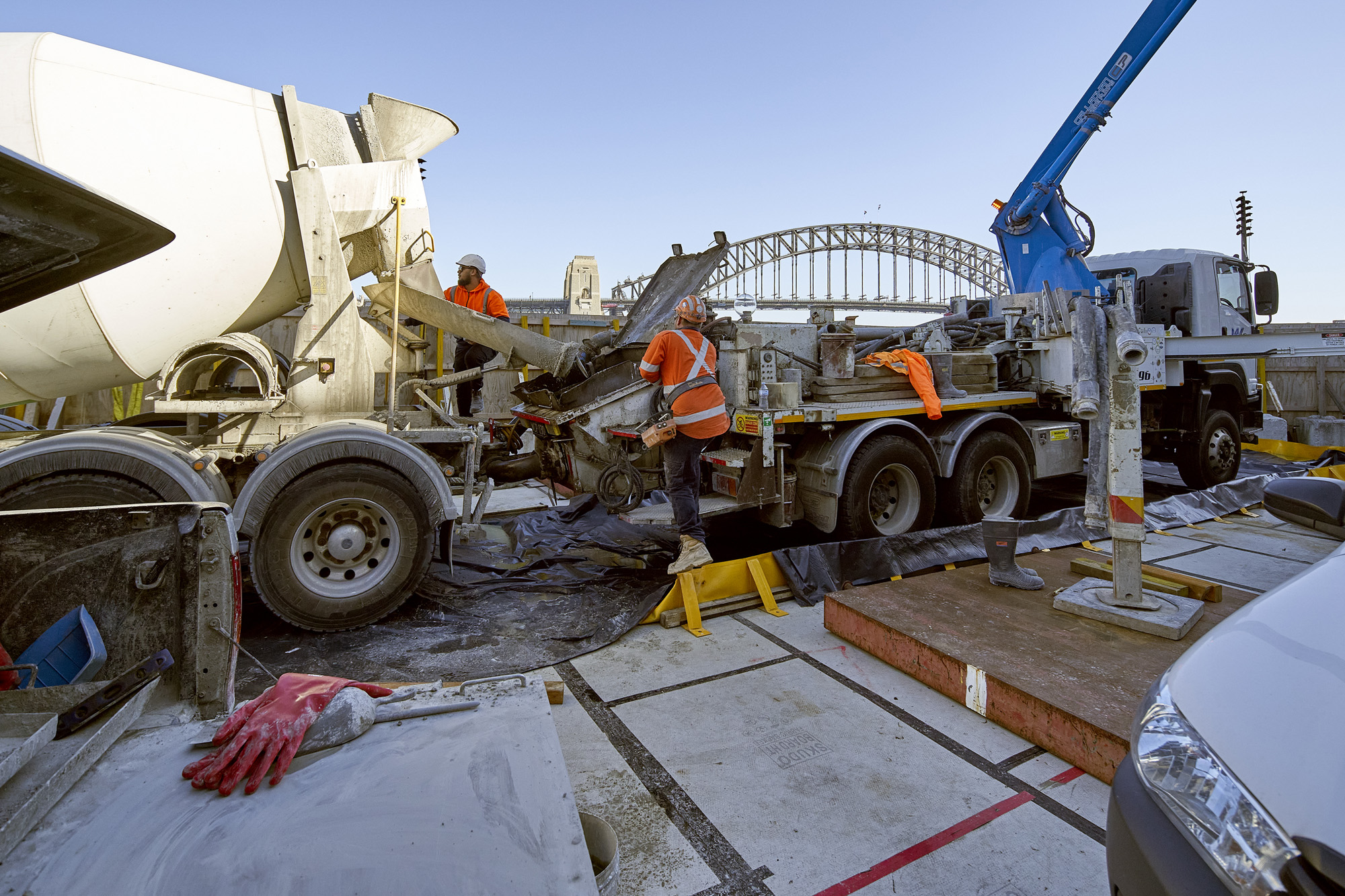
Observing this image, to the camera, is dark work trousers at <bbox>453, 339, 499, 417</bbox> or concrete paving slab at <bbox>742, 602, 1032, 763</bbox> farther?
dark work trousers at <bbox>453, 339, 499, 417</bbox>

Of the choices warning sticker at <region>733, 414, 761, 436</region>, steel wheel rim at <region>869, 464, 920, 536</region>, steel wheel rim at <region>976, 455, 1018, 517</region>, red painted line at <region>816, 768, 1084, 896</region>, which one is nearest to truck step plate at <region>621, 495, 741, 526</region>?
warning sticker at <region>733, 414, 761, 436</region>

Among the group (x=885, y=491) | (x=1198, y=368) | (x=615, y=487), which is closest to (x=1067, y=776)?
(x=885, y=491)

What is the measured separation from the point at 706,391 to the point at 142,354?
332 cm

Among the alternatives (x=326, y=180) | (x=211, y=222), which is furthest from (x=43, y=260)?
(x=326, y=180)

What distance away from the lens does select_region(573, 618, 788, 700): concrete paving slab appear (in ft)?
11.0

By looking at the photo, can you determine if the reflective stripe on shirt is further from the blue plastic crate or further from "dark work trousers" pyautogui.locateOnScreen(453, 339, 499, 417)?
the blue plastic crate

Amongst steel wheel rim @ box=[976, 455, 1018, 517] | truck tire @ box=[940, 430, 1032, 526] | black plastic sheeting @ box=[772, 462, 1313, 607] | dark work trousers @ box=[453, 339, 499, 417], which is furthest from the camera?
dark work trousers @ box=[453, 339, 499, 417]

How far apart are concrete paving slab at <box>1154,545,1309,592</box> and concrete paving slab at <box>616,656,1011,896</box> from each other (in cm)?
326

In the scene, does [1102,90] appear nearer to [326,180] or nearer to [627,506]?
[627,506]

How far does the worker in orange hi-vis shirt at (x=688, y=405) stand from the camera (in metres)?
4.54

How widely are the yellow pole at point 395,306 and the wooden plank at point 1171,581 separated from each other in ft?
14.4

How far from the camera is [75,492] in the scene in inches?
136

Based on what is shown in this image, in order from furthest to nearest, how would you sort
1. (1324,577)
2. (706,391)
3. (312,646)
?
(706,391) < (312,646) < (1324,577)

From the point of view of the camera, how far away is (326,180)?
4258 millimetres
